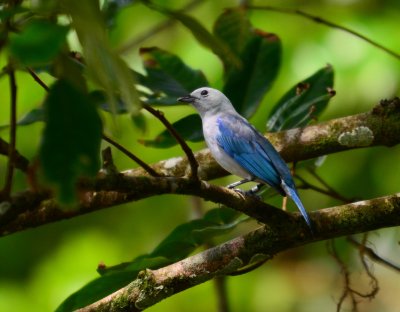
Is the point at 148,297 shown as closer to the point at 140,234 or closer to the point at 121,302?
the point at 121,302

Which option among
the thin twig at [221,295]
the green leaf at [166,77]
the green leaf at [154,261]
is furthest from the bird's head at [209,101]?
the green leaf at [154,261]

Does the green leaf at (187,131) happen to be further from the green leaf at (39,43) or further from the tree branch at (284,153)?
the green leaf at (39,43)

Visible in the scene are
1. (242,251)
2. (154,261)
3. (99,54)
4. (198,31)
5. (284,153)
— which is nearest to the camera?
(99,54)

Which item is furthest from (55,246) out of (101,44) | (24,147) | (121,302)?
(101,44)

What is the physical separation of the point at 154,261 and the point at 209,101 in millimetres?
1651

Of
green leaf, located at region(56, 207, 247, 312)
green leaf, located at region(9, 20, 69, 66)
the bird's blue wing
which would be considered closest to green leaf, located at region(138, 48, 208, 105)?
the bird's blue wing

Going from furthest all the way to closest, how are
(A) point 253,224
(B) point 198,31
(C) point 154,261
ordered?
(A) point 253,224
(C) point 154,261
(B) point 198,31

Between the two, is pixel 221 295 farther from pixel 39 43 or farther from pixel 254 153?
pixel 39 43

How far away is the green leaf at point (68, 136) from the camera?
1.29m

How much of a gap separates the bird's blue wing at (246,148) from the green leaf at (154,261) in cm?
37

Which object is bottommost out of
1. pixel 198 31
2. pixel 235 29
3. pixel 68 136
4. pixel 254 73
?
pixel 68 136

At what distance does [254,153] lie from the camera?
397 cm

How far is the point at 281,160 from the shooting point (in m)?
3.49

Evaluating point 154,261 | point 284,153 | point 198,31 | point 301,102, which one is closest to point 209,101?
point 301,102
